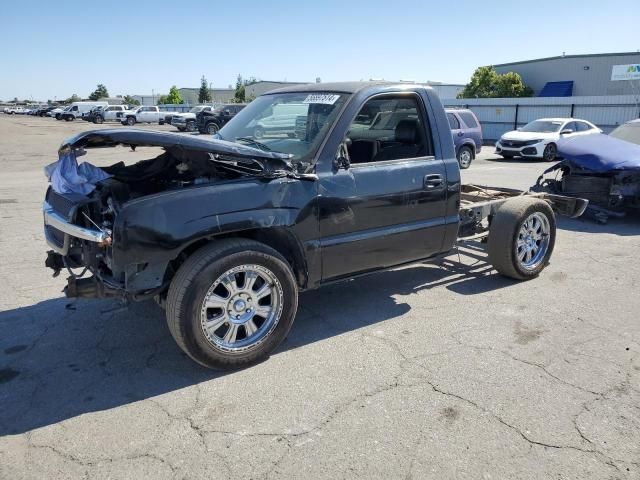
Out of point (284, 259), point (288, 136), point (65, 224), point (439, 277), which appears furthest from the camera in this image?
point (439, 277)

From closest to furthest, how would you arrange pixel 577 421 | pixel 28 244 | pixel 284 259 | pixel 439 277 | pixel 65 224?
1. pixel 577 421
2. pixel 65 224
3. pixel 284 259
4. pixel 439 277
5. pixel 28 244

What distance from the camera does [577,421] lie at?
3080 millimetres

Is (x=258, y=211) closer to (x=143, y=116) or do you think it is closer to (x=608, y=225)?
(x=608, y=225)

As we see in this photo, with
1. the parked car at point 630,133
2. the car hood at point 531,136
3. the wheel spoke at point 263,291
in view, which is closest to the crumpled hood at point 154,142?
the wheel spoke at point 263,291

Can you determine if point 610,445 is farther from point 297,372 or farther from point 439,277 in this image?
point 439,277


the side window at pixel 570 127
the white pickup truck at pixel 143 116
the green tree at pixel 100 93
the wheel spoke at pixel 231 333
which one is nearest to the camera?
the wheel spoke at pixel 231 333

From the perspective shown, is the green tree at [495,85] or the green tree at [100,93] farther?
the green tree at [100,93]

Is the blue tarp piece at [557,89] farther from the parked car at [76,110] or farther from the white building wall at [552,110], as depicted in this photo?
the parked car at [76,110]

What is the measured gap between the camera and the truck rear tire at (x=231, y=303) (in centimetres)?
339

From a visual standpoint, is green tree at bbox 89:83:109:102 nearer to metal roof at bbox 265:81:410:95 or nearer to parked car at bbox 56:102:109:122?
parked car at bbox 56:102:109:122

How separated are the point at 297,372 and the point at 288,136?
74.7 inches

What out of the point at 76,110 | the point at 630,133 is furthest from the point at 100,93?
the point at 630,133

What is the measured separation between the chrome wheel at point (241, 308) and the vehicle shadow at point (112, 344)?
0.26 m

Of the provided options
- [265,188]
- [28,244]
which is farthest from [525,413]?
[28,244]
